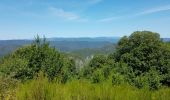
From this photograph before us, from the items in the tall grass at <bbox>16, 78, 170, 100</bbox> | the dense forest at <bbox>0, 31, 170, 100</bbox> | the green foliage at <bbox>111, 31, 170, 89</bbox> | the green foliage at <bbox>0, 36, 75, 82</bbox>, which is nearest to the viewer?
the tall grass at <bbox>16, 78, 170, 100</bbox>

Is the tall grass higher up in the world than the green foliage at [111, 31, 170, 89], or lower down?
higher up

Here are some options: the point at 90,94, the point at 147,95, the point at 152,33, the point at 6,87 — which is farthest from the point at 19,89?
the point at 152,33

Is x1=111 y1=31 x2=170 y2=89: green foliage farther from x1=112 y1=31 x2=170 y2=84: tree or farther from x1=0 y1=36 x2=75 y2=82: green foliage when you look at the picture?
x1=0 y1=36 x2=75 y2=82: green foliage

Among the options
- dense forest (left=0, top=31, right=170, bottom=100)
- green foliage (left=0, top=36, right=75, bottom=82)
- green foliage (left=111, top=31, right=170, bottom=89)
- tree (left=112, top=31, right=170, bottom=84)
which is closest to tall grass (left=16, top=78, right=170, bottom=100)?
dense forest (left=0, top=31, right=170, bottom=100)

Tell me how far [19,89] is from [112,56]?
22223 millimetres

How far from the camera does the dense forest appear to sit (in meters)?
7.92

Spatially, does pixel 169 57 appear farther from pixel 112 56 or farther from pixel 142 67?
pixel 112 56

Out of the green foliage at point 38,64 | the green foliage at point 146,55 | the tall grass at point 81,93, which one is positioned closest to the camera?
the tall grass at point 81,93

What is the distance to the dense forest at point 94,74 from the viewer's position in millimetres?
7918

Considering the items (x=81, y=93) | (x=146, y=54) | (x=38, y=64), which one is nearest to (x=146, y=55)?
(x=146, y=54)

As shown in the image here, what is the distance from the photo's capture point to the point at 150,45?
91.9 ft

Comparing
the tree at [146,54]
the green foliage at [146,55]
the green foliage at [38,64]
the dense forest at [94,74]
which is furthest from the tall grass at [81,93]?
the tree at [146,54]

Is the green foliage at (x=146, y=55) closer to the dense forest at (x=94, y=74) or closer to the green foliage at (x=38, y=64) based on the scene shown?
the dense forest at (x=94, y=74)

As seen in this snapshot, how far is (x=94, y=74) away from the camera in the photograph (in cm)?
2216
